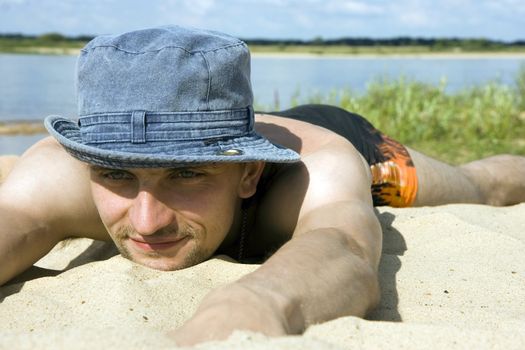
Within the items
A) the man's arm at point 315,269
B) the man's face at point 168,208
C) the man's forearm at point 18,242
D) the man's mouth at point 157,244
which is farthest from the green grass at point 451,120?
the man's forearm at point 18,242

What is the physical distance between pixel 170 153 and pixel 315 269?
613mm

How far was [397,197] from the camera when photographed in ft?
13.2

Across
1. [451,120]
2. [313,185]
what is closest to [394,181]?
[313,185]

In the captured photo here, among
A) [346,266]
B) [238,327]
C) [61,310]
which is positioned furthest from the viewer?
[61,310]

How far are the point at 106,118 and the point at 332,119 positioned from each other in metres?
1.96

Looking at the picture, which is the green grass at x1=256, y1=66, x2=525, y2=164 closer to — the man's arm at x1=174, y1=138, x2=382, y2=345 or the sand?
the sand

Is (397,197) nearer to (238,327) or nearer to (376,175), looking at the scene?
(376,175)

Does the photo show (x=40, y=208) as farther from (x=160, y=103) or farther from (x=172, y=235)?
(x=160, y=103)

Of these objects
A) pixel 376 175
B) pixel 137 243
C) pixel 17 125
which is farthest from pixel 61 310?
pixel 17 125

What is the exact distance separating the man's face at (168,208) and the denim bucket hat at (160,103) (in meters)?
0.10

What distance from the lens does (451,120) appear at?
26.2 feet

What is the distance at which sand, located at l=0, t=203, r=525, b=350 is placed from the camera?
1.71m

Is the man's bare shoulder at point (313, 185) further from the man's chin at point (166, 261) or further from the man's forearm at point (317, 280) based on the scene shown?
the man's chin at point (166, 261)

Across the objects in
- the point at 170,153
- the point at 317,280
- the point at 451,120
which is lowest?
the point at 451,120
